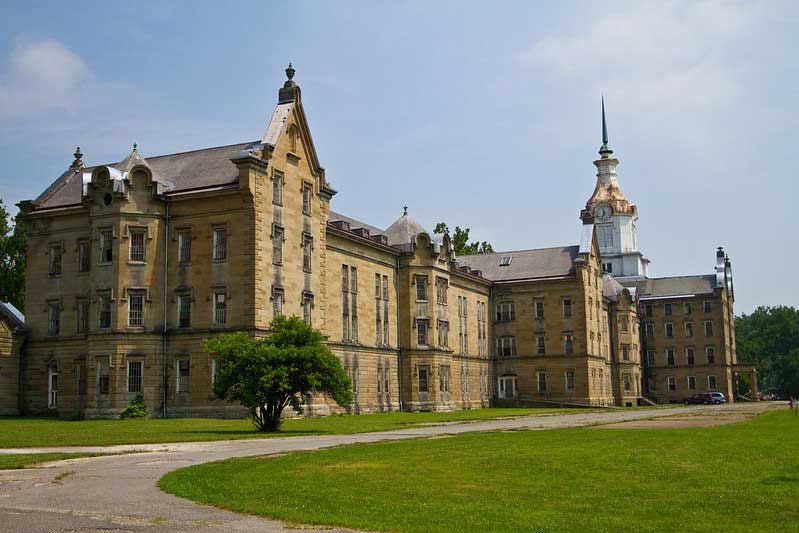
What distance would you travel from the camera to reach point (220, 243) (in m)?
52.0

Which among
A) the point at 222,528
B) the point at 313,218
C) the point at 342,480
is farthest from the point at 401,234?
the point at 222,528

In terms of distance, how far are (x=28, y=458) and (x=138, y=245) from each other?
29613 mm

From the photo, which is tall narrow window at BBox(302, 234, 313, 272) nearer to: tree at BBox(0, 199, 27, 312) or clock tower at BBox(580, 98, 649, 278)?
tree at BBox(0, 199, 27, 312)

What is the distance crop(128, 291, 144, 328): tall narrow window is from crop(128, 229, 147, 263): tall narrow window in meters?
2.00

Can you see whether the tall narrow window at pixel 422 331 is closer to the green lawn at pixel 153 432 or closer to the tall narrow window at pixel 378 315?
the tall narrow window at pixel 378 315

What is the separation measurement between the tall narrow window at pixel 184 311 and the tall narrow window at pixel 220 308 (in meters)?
1.75

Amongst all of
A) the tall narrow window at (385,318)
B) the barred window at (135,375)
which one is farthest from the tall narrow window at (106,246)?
the tall narrow window at (385,318)

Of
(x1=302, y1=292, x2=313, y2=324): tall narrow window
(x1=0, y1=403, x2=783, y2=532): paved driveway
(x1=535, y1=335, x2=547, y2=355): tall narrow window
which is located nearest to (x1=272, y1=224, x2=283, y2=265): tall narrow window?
(x1=302, y1=292, x2=313, y2=324): tall narrow window

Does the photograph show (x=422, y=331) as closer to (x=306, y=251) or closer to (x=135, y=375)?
(x=306, y=251)

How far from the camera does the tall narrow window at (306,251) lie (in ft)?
183

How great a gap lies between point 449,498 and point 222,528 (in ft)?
15.2

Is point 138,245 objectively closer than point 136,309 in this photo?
No

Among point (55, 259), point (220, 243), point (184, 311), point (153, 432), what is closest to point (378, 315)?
point (220, 243)

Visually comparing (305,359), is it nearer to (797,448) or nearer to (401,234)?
(797,448)
